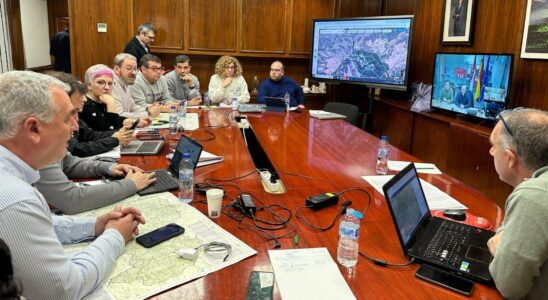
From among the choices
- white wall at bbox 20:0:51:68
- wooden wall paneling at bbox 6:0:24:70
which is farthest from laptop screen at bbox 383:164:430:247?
white wall at bbox 20:0:51:68

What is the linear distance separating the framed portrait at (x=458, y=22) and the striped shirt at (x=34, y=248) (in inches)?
161

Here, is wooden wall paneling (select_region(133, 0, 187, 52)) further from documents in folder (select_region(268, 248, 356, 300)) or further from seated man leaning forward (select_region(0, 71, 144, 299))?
documents in folder (select_region(268, 248, 356, 300))

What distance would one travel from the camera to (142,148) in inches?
98.7

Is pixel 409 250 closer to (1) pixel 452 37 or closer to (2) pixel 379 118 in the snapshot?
(1) pixel 452 37

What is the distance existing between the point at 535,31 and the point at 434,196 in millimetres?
2198

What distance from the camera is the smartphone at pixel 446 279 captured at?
3.87 feet

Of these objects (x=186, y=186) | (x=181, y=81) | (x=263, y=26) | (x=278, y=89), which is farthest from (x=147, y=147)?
(x=263, y=26)

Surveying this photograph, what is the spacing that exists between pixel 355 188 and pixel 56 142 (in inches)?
51.6

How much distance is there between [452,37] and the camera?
434cm

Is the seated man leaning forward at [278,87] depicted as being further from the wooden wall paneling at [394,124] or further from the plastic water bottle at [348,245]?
the plastic water bottle at [348,245]

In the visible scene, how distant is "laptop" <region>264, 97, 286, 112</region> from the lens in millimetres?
4359

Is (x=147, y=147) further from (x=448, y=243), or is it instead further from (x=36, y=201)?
(x=448, y=243)

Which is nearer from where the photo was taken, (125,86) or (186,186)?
(186,186)

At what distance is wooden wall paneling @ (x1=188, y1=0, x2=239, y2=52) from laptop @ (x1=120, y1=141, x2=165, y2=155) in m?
3.42
